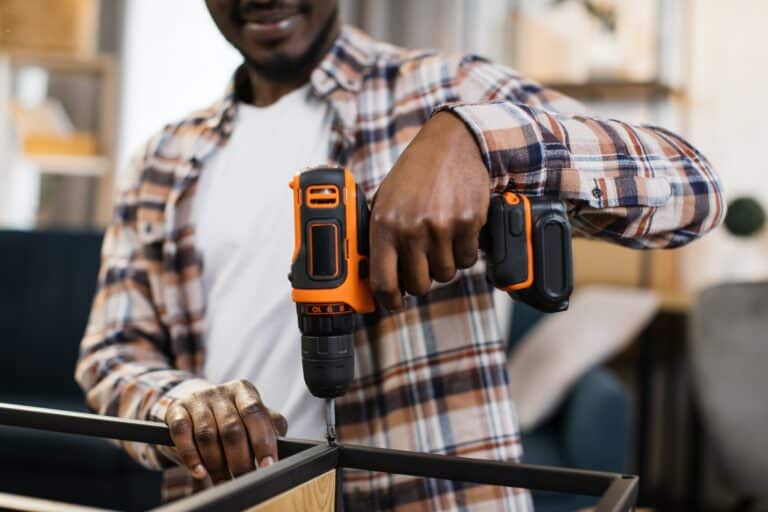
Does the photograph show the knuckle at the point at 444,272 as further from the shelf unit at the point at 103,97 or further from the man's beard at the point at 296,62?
the shelf unit at the point at 103,97

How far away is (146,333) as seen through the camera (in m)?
1.21

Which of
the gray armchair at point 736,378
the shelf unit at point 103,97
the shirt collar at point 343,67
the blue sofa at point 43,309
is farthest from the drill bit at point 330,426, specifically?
the shelf unit at point 103,97

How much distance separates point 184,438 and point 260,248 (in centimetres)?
45

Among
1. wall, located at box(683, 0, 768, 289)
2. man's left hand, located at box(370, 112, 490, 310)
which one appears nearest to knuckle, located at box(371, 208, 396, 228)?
man's left hand, located at box(370, 112, 490, 310)

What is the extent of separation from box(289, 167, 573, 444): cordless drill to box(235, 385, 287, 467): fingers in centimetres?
6

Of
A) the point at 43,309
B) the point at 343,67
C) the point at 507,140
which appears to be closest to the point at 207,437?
the point at 507,140

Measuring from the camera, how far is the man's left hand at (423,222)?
661 mm

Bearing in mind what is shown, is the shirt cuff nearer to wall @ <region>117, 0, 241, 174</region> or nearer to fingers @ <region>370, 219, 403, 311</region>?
fingers @ <region>370, 219, 403, 311</region>

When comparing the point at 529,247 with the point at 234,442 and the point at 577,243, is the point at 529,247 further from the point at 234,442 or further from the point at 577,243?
the point at 577,243

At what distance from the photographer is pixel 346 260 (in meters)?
0.67

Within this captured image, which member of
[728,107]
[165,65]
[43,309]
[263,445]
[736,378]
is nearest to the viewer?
[263,445]

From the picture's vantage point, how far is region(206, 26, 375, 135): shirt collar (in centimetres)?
115

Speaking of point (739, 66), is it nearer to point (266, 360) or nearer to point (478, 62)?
point (478, 62)

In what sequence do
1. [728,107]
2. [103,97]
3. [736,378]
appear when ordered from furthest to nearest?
[103,97], [728,107], [736,378]
